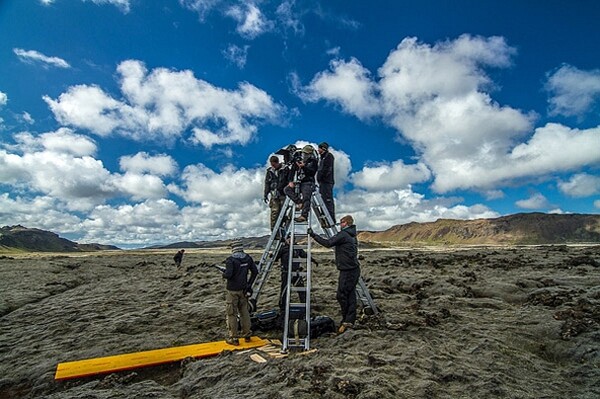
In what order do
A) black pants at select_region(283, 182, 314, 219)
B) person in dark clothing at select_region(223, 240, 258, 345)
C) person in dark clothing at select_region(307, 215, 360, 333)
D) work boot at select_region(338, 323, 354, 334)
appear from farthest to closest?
black pants at select_region(283, 182, 314, 219)
person in dark clothing at select_region(223, 240, 258, 345)
person in dark clothing at select_region(307, 215, 360, 333)
work boot at select_region(338, 323, 354, 334)

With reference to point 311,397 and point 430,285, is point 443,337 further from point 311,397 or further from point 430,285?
point 430,285

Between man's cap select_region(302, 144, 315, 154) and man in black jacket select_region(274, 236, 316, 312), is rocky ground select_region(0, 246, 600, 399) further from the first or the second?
man's cap select_region(302, 144, 315, 154)

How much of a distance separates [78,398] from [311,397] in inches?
168

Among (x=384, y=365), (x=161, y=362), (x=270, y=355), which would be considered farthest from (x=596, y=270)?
(x=161, y=362)

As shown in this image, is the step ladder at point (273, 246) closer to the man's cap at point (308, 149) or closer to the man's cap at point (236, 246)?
the man's cap at point (236, 246)

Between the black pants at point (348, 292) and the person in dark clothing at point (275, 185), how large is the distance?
10.3ft

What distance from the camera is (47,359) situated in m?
8.91

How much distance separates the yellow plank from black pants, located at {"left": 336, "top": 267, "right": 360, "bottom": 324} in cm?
233

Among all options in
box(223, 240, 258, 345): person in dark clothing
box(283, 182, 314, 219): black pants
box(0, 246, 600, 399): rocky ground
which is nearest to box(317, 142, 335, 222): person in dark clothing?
box(283, 182, 314, 219): black pants

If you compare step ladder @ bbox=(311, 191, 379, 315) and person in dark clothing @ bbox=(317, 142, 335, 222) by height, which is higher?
person in dark clothing @ bbox=(317, 142, 335, 222)

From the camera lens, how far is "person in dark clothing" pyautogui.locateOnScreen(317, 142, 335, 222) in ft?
33.4

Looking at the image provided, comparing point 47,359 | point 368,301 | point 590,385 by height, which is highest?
point 368,301

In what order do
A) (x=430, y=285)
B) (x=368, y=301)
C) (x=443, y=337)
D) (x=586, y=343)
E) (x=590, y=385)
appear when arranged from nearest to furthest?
(x=590, y=385) < (x=586, y=343) < (x=443, y=337) < (x=368, y=301) < (x=430, y=285)

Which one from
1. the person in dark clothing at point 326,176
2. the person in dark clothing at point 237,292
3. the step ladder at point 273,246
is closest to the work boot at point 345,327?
the person in dark clothing at point 237,292
